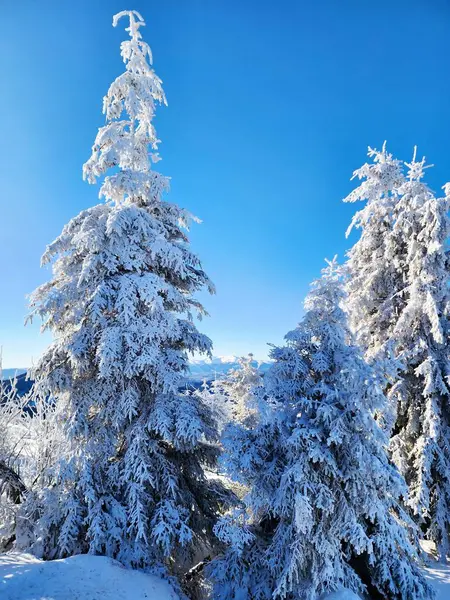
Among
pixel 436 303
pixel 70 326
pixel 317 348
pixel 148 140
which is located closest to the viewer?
pixel 317 348

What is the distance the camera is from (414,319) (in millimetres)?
11516

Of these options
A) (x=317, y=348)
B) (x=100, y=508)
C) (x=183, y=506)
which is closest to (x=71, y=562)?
(x=100, y=508)

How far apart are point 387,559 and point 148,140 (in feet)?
37.6

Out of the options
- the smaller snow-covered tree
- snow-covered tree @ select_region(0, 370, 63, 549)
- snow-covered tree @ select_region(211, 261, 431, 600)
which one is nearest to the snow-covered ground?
snow-covered tree @ select_region(211, 261, 431, 600)

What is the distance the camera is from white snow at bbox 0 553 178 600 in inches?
229

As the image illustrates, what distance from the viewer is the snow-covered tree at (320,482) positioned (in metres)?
6.39

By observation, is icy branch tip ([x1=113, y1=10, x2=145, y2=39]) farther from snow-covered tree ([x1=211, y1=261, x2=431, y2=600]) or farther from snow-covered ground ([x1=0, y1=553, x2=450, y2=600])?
snow-covered ground ([x1=0, y1=553, x2=450, y2=600])

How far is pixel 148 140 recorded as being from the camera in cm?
945

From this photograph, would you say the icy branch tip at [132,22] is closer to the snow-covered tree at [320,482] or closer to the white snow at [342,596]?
the snow-covered tree at [320,482]

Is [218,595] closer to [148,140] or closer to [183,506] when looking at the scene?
[183,506]

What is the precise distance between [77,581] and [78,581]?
2 centimetres

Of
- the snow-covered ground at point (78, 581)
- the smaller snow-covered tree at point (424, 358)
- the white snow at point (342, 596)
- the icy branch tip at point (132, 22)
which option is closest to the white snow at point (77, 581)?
the snow-covered ground at point (78, 581)

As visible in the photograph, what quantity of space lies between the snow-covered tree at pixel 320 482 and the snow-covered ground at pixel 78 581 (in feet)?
2.76

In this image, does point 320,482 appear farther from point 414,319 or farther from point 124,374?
point 414,319
